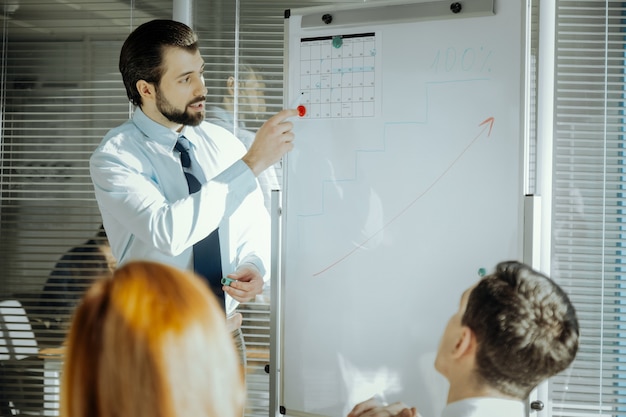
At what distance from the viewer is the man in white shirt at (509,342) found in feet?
5.18

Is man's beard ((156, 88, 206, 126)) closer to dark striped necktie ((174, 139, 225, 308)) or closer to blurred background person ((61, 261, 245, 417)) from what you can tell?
dark striped necktie ((174, 139, 225, 308))

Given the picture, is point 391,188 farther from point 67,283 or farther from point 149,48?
point 67,283

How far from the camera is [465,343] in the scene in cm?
164

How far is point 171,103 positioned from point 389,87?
2.43 ft

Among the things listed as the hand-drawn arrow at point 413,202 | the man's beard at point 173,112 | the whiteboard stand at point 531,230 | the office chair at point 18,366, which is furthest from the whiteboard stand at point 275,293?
the office chair at point 18,366

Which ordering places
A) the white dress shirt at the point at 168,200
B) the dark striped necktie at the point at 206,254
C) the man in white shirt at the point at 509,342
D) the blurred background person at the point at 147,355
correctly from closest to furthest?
the blurred background person at the point at 147,355 < the man in white shirt at the point at 509,342 < the white dress shirt at the point at 168,200 < the dark striped necktie at the point at 206,254

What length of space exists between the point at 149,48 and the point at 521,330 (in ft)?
5.16

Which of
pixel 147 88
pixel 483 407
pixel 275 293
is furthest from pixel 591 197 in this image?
pixel 147 88

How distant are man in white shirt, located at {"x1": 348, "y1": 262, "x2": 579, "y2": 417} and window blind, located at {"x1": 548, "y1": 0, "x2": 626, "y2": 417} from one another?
1.32 m

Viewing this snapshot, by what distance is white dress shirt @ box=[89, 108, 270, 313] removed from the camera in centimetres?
228

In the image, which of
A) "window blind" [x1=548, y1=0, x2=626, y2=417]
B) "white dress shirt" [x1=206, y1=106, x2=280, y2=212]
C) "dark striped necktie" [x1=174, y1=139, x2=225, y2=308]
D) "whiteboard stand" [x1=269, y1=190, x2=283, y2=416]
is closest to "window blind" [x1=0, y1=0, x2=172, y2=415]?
"white dress shirt" [x1=206, y1=106, x2=280, y2=212]

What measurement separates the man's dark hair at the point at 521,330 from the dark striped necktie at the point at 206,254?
108 centimetres

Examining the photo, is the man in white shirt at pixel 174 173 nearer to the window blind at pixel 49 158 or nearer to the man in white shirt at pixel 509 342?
the window blind at pixel 49 158

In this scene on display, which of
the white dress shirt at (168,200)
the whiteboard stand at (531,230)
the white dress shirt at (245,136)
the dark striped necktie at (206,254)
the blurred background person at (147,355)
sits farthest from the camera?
the white dress shirt at (245,136)
